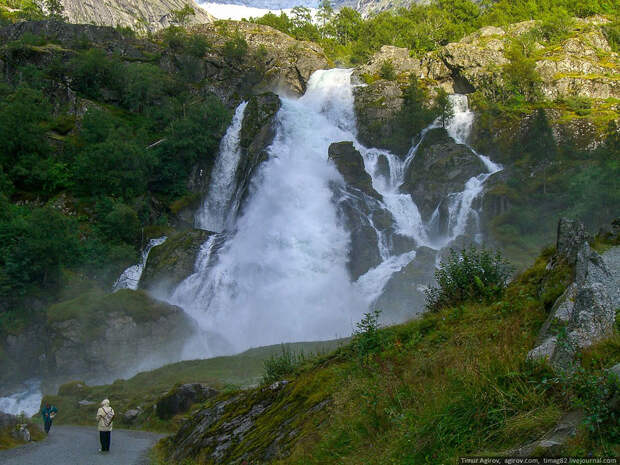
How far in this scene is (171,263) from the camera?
38188 millimetres

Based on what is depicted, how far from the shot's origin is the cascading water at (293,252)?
34.4m

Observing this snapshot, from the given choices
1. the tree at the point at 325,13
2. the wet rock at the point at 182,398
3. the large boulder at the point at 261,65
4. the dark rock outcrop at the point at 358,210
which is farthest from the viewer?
the tree at the point at 325,13

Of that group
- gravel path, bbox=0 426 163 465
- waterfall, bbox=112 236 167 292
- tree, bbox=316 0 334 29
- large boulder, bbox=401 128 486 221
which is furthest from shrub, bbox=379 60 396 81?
gravel path, bbox=0 426 163 465

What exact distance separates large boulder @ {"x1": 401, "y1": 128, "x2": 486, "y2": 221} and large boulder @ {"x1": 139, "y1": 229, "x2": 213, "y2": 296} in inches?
761

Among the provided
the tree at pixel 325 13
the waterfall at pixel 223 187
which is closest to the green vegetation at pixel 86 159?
the waterfall at pixel 223 187

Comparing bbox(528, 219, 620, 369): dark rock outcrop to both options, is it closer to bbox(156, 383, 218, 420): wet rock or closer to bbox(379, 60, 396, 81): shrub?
bbox(156, 383, 218, 420): wet rock

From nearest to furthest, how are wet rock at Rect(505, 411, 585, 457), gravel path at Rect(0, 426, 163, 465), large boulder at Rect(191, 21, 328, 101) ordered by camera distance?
wet rock at Rect(505, 411, 585, 457) → gravel path at Rect(0, 426, 163, 465) → large boulder at Rect(191, 21, 328, 101)

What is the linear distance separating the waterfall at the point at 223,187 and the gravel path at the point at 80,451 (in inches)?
1257

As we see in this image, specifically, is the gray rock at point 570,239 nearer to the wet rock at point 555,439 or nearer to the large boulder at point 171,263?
the wet rock at point 555,439

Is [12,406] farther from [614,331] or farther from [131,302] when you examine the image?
[614,331]

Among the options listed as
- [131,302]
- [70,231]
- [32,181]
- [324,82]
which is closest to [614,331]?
[131,302]

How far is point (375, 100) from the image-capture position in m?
56.0

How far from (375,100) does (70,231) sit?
33.9 meters

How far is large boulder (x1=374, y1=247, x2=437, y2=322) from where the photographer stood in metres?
A: 31.7
